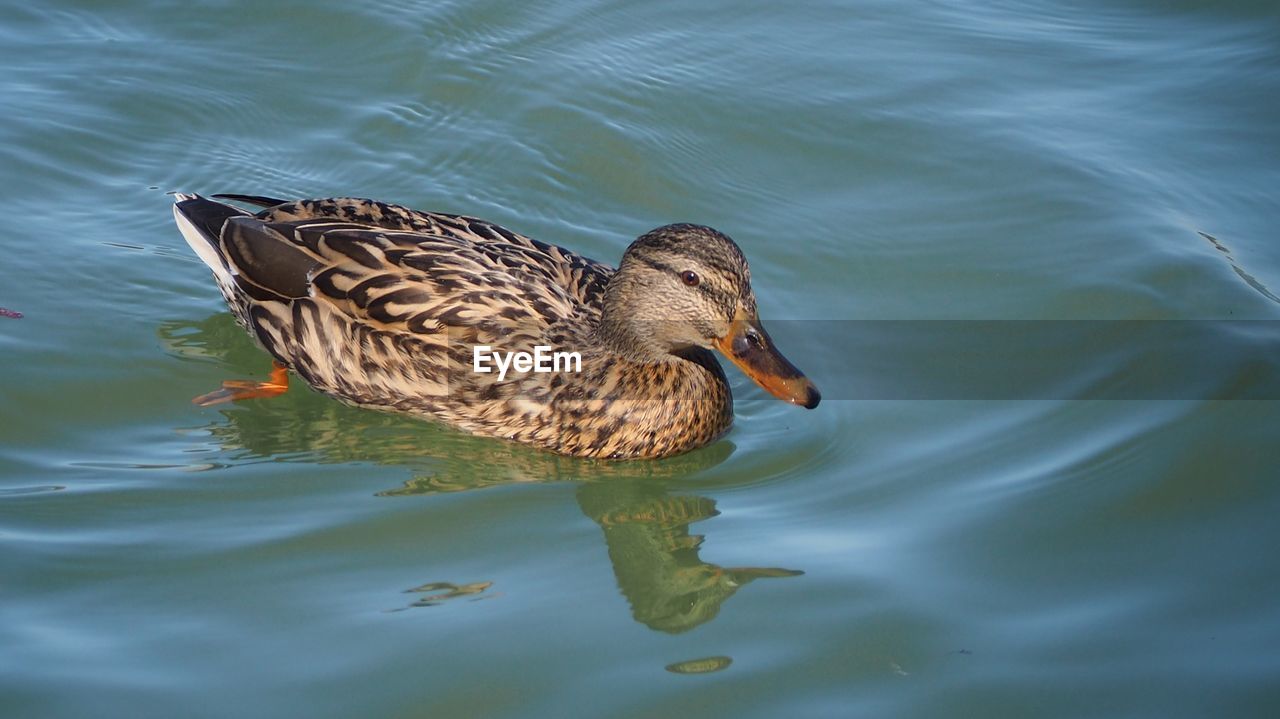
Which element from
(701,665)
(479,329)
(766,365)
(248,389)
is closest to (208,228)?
(248,389)

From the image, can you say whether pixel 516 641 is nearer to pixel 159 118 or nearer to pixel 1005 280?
pixel 1005 280

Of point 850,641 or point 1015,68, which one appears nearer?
point 850,641

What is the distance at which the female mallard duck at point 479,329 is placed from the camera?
7238 millimetres

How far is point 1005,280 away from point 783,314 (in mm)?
1370

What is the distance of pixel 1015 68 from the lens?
10492mm

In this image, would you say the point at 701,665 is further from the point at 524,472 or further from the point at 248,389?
the point at 248,389

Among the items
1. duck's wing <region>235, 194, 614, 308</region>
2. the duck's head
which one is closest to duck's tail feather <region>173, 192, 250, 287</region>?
duck's wing <region>235, 194, 614, 308</region>

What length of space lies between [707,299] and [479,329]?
1.32m

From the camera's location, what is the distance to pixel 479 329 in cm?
739

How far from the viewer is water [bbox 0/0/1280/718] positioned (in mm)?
5457

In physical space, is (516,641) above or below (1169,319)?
below

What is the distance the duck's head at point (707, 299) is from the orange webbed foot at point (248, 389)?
2.11 meters

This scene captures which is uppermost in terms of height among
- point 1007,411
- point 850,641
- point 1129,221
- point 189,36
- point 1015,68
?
point 189,36

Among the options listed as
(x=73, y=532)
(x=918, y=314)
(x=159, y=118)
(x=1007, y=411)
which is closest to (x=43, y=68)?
(x=159, y=118)
